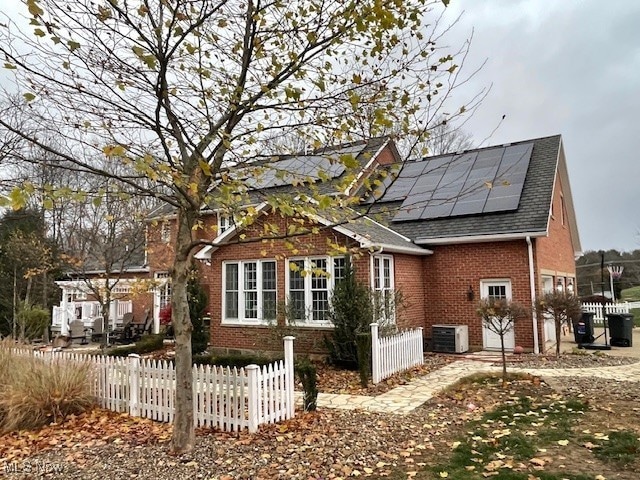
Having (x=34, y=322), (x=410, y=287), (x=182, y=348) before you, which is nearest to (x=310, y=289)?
(x=410, y=287)

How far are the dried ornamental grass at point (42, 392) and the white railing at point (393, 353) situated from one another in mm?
5571

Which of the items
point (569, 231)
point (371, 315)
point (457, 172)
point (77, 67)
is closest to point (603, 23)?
point (457, 172)

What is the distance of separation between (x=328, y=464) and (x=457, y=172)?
1390 cm

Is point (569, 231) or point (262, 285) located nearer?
point (262, 285)

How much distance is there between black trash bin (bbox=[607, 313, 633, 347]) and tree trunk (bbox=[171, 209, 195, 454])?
13923mm

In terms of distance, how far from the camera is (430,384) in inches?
375

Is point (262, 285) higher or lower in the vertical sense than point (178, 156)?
lower

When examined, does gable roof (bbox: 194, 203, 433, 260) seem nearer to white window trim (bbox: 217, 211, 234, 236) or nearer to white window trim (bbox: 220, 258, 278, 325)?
white window trim (bbox: 217, 211, 234, 236)

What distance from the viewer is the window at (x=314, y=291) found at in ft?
41.8

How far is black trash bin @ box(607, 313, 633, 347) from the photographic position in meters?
14.2

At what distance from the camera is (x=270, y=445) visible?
5883mm

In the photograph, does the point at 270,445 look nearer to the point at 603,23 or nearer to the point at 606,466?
the point at 606,466

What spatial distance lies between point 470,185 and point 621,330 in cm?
662

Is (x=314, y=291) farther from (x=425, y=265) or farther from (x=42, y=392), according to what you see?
(x=42, y=392)
